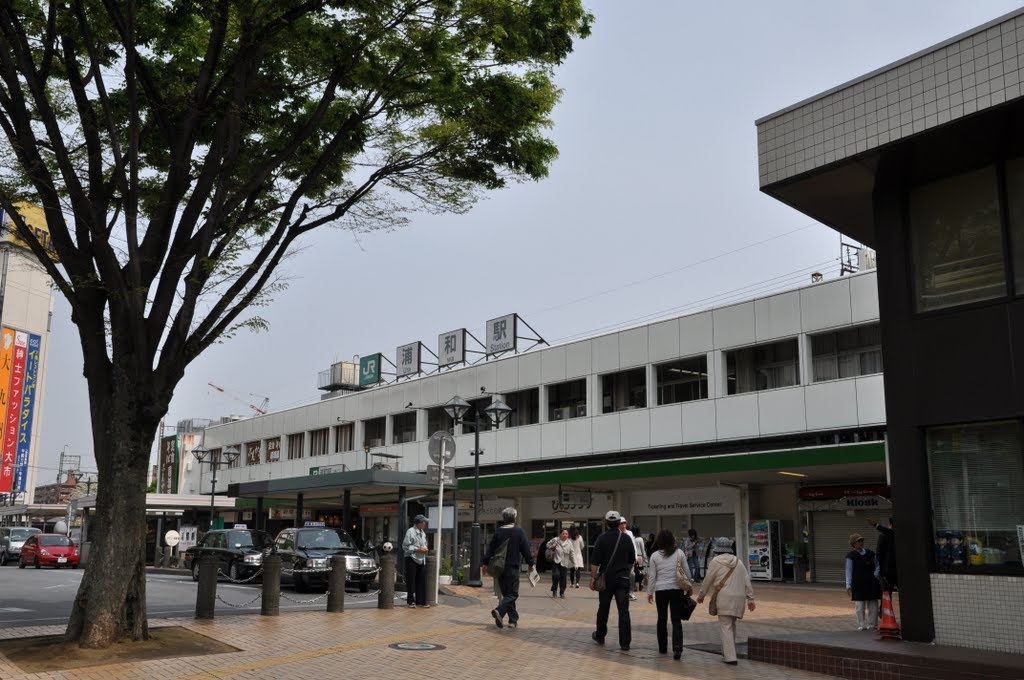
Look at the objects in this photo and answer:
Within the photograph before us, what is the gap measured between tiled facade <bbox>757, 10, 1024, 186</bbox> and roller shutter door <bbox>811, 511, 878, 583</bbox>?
1715 centimetres

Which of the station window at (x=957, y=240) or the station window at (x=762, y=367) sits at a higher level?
the station window at (x=762, y=367)

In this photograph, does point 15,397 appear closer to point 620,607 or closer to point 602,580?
point 602,580

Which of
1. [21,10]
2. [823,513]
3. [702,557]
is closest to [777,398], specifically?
[823,513]

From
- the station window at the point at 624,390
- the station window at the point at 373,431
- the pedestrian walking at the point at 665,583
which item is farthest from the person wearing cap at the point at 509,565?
the station window at the point at 373,431

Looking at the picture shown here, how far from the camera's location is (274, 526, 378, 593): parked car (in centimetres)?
2138

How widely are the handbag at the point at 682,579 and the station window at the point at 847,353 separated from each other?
15.5 m

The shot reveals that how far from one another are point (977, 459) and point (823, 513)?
58.0 ft

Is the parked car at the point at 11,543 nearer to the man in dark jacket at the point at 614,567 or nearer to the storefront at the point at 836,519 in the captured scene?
the storefront at the point at 836,519

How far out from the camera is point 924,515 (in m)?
10.8

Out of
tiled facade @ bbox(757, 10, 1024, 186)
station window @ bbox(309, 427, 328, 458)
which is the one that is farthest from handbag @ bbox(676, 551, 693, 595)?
station window @ bbox(309, 427, 328, 458)

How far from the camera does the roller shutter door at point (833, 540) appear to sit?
86.4ft

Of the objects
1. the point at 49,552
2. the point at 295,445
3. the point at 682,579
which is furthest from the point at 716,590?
the point at 295,445

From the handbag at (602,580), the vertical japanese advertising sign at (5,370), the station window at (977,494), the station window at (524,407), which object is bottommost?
the handbag at (602,580)

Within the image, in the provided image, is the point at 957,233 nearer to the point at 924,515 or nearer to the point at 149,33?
the point at 924,515
